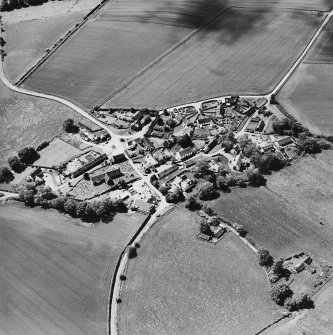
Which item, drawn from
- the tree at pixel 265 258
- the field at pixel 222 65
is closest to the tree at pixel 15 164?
the field at pixel 222 65

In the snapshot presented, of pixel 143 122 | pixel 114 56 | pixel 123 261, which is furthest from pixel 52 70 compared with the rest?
pixel 123 261

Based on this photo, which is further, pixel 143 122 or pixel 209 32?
pixel 209 32

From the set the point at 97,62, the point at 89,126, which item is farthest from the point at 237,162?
the point at 97,62

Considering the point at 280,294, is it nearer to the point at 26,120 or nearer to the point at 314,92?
the point at 314,92

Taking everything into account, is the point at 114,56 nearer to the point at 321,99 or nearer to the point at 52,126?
the point at 52,126

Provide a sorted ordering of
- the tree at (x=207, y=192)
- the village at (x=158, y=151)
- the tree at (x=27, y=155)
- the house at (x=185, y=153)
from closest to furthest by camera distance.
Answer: the tree at (x=207, y=192), the village at (x=158, y=151), the house at (x=185, y=153), the tree at (x=27, y=155)

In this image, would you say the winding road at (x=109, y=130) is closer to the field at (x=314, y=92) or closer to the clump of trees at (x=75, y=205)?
the field at (x=314, y=92)

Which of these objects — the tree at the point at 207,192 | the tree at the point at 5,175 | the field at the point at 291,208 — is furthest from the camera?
the tree at the point at 5,175
